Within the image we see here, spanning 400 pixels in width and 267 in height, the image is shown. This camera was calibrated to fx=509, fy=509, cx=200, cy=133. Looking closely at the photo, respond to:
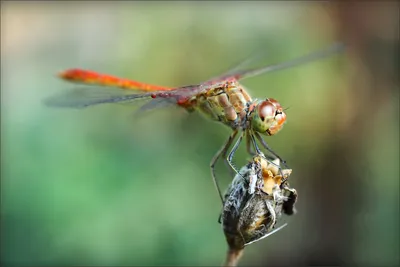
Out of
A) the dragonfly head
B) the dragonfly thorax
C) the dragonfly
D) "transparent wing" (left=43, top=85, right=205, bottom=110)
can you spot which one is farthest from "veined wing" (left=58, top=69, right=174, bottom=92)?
the dragonfly head

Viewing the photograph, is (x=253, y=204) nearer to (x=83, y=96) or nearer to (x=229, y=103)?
(x=229, y=103)

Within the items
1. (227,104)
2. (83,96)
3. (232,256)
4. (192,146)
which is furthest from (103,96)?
(192,146)

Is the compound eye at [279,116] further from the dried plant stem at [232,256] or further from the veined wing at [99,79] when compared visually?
the veined wing at [99,79]

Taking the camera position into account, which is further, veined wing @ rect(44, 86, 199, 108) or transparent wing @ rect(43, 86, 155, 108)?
transparent wing @ rect(43, 86, 155, 108)

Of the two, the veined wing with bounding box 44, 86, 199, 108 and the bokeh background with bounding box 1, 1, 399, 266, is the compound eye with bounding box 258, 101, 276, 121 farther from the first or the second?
the bokeh background with bounding box 1, 1, 399, 266

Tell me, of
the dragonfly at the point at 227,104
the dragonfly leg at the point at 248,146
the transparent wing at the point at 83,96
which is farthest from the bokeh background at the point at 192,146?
the dragonfly leg at the point at 248,146

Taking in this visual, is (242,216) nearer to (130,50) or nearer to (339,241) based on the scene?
(339,241)
